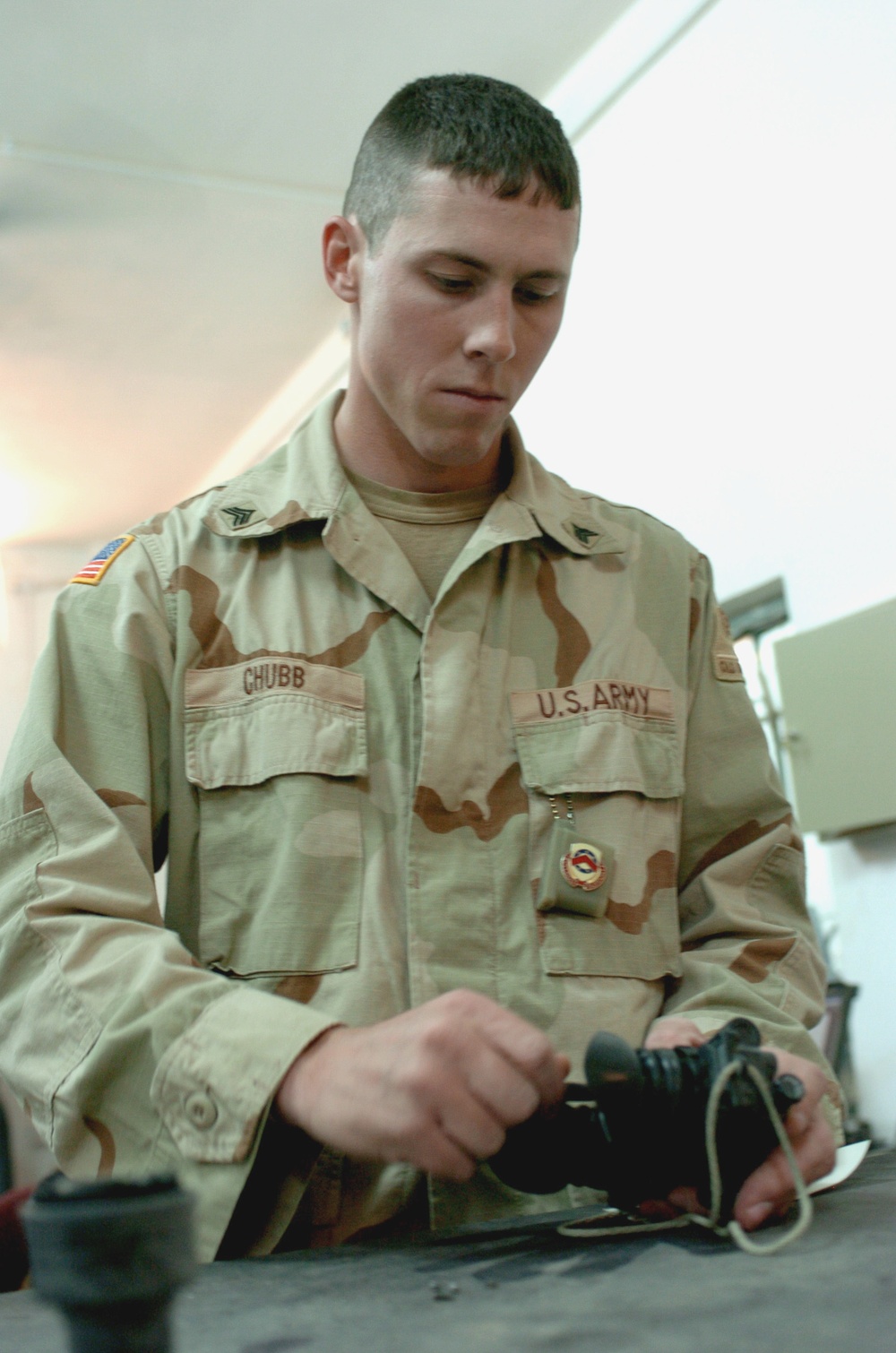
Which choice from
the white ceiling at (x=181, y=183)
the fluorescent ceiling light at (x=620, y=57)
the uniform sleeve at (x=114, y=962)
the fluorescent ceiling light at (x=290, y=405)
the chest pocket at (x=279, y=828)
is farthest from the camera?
the fluorescent ceiling light at (x=290, y=405)

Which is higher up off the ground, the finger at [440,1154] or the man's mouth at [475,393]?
the man's mouth at [475,393]

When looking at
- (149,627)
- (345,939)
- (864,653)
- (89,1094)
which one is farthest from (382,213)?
(864,653)

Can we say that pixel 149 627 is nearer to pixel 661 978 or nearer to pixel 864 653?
pixel 661 978

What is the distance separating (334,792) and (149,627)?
22 centimetres

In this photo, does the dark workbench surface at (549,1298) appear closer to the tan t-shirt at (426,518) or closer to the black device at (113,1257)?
the black device at (113,1257)

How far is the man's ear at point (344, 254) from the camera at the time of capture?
1.33 metres

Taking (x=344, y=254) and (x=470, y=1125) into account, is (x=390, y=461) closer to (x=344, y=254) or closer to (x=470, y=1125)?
(x=344, y=254)

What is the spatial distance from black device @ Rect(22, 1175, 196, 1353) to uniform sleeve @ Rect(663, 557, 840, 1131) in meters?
0.65

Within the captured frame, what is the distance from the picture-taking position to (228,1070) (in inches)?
33.7

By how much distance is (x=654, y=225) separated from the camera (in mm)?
2930

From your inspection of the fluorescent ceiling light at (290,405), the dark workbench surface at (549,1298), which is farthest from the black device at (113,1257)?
the fluorescent ceiling light at (290,405)

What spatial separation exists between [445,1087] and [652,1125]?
134 mm

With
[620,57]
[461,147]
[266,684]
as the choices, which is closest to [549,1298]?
[266,684]

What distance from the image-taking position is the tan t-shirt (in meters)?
1.28
